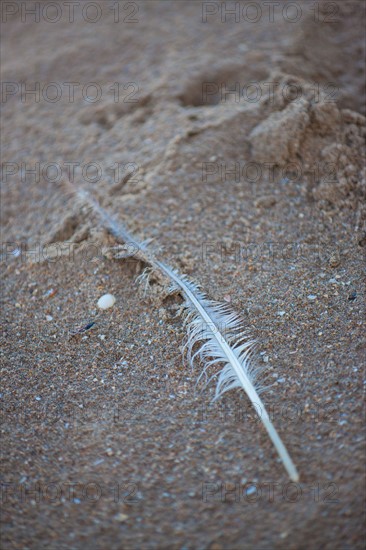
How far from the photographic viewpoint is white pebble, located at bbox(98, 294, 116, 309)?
2.94 metres

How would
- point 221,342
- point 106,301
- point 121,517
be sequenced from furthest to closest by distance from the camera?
point 106,301 < point 221,342 < point 121,517

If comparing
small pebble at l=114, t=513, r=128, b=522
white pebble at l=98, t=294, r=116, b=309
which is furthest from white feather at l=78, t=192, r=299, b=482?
small pebble at l=114, t=513, r=128, b=522

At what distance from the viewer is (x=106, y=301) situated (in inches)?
116

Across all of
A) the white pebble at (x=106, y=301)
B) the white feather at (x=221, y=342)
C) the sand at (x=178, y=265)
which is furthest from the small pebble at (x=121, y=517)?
the white pebble at (x=106, y=301)

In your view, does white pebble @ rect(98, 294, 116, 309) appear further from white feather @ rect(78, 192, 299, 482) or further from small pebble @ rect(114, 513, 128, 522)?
small pebble @ rect(114, 513, 128, 522)

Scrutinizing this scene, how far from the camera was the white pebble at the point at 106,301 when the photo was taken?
2939mm

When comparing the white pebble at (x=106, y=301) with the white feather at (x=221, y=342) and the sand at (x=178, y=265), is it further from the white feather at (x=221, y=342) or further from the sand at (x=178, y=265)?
the white feather at (x=221, y=342)

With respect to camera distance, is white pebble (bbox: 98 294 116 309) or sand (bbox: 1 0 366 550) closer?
sand (bbox: 1 0 366 550)

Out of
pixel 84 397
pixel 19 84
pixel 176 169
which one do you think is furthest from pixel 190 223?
pixel 19 84

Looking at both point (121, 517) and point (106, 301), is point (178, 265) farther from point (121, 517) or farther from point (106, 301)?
point (121, 517)

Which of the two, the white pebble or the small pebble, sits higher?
the white pebble

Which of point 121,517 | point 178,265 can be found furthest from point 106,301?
point 121,517

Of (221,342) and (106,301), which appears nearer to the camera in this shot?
(221,342)

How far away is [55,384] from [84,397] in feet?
0.60
